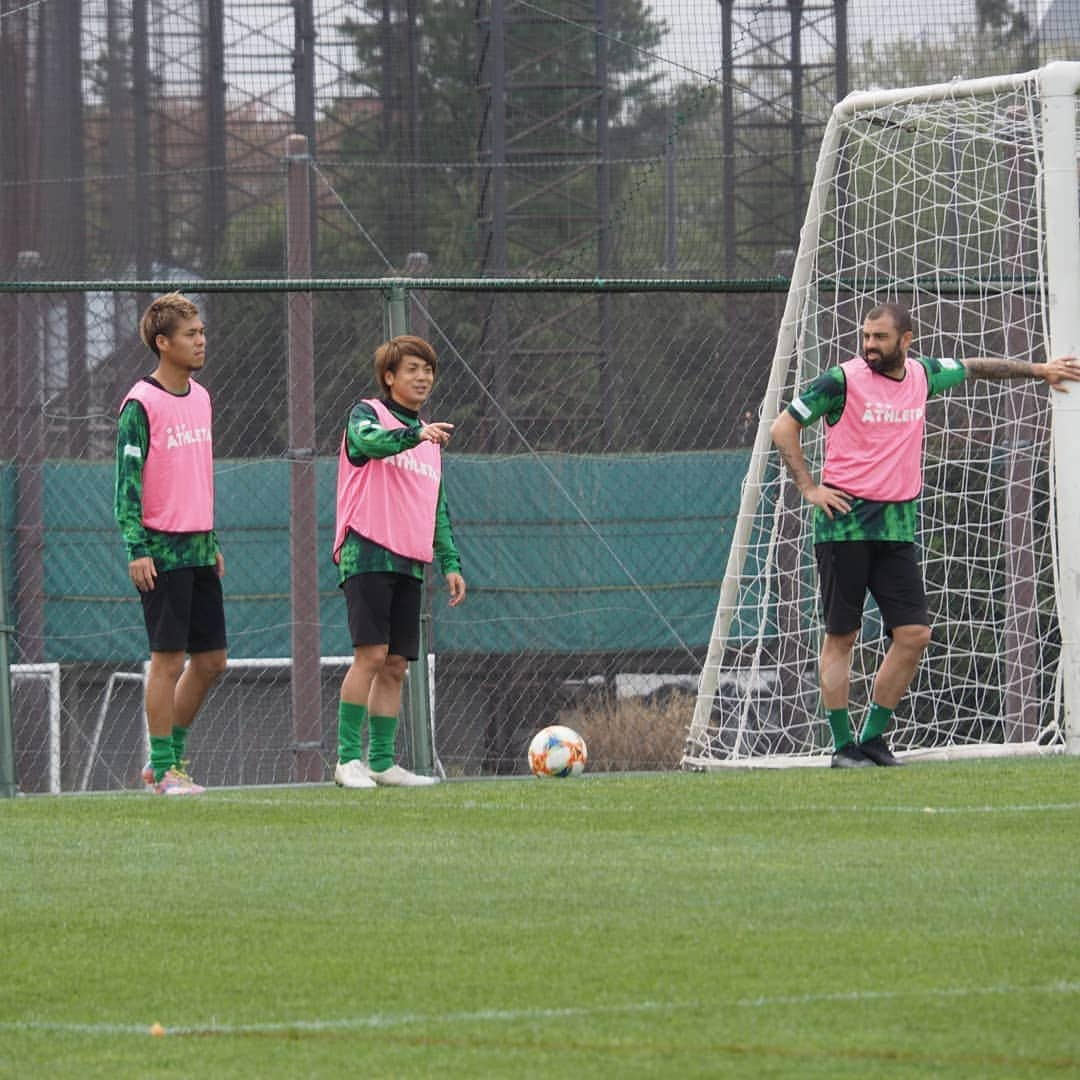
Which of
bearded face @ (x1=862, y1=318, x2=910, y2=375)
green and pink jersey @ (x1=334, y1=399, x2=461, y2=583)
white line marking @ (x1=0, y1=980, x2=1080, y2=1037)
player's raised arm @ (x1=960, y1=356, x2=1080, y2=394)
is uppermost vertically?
bearded face @ (x1=862, y1=318, x2=910, y2=375)

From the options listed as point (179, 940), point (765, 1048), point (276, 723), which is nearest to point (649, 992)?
point (765, 1048)

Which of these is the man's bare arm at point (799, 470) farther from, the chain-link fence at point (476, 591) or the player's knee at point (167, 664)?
the chain-link fence at point (476, 591)

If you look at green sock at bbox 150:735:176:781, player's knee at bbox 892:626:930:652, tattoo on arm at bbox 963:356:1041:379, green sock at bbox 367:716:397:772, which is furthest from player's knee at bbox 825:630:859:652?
green sock at bbox 150:735:176:781

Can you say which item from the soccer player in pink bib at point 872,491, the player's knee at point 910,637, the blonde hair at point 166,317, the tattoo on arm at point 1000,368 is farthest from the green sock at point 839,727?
the blonde hair at point 166,317

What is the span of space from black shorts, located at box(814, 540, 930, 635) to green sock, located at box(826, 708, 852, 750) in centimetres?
35

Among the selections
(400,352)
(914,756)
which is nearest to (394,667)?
(400,352)

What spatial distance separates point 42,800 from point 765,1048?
17.5ft

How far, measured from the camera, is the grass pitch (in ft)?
13.1

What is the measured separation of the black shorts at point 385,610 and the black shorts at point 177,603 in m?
0.52

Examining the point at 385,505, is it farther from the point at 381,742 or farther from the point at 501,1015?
the point at 501,1015

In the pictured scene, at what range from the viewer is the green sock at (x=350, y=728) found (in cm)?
866

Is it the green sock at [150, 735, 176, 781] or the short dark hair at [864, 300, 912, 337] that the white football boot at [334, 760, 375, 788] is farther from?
the short dark hair at [864, 300, 912, 337]

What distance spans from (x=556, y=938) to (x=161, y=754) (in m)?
3.91

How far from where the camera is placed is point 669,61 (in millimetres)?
17109
